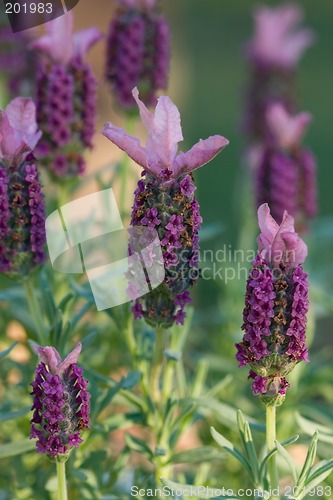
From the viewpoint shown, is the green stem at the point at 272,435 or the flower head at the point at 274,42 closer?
the green stem at the point at 272,435

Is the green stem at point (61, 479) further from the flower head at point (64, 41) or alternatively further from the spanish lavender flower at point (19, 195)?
the flower head at point (64, 41)

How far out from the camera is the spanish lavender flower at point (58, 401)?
106 cm

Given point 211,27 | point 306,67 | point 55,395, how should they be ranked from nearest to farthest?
1. point 55,395
2. point 306,67
3. point 211,27

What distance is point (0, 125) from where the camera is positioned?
1.21 m

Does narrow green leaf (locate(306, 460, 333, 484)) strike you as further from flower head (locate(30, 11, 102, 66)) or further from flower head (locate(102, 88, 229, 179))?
→ flower head (locate(30, 11, 102, 66))

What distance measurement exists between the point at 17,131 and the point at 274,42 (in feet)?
5.09

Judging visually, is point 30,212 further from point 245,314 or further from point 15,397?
point 15,397

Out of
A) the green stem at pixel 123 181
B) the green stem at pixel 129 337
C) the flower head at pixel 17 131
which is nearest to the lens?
the flower head at pixel 17 131

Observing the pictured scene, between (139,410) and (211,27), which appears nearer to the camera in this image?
(139,410)

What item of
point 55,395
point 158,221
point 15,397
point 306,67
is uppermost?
point 158,221

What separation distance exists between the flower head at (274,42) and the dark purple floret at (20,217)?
156 cm

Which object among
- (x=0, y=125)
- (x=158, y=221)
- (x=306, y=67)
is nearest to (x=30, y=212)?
(x=0, y=125)

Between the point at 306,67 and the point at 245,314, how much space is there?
8.90 meters

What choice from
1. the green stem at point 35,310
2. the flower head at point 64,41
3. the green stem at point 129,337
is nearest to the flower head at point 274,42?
the flower head at point 64,41
